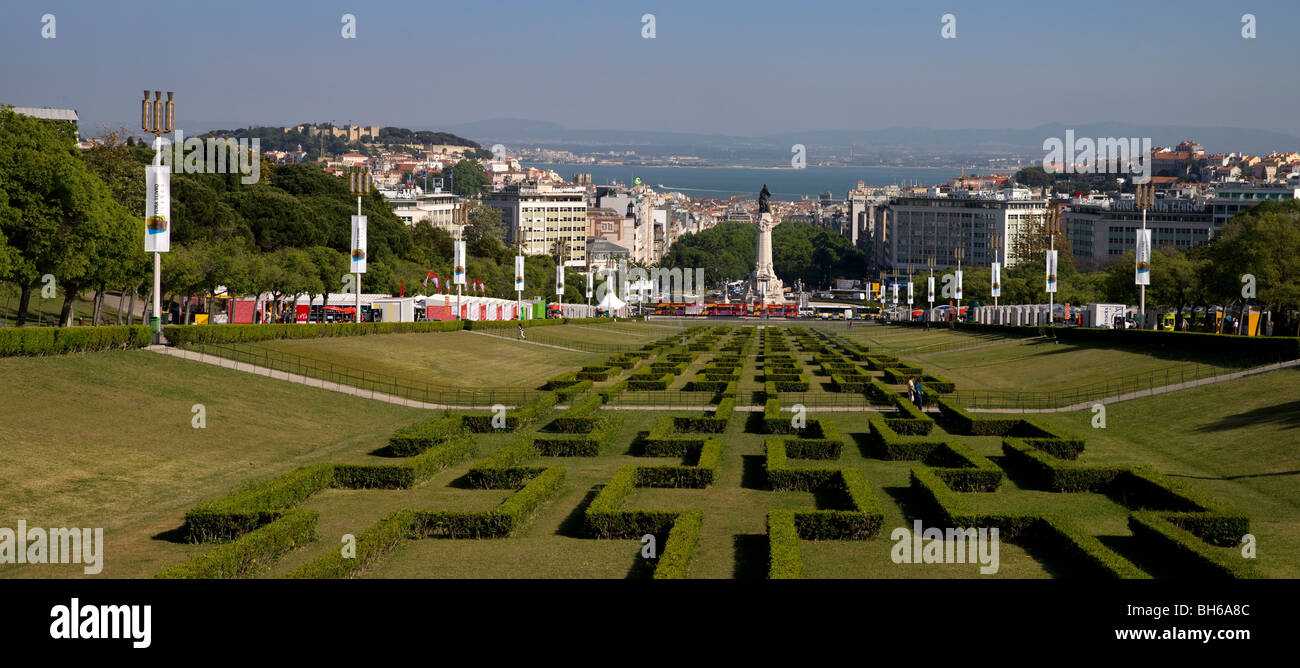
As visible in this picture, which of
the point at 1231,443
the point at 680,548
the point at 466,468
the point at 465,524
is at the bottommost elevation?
the point at 466,468

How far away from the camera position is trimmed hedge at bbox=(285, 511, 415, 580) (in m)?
20.3

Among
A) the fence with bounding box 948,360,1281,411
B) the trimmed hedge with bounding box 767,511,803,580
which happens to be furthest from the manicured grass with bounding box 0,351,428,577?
the fence with bounding box 948,360,1281,411

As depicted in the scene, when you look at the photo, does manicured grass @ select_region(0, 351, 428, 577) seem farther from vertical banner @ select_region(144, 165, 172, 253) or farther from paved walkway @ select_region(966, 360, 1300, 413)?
paved walkway @ select_region(966, 360, 1300, 413)

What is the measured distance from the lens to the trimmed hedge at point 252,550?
19.6 metres

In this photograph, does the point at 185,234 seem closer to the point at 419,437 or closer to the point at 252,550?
the point at 419,437

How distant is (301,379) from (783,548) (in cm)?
2863

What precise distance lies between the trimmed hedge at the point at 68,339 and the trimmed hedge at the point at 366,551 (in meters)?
17.9

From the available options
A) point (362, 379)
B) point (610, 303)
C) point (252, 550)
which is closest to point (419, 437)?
point (252, 550)

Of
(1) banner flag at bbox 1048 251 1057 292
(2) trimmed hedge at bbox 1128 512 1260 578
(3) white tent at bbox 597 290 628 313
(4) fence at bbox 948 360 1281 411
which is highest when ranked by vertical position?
(1) banner flag at bbox 1048 251 1057 292

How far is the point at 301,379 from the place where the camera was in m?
46.4

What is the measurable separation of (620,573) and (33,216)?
112 feet

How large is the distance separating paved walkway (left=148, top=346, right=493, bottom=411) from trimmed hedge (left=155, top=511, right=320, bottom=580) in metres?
21.4
